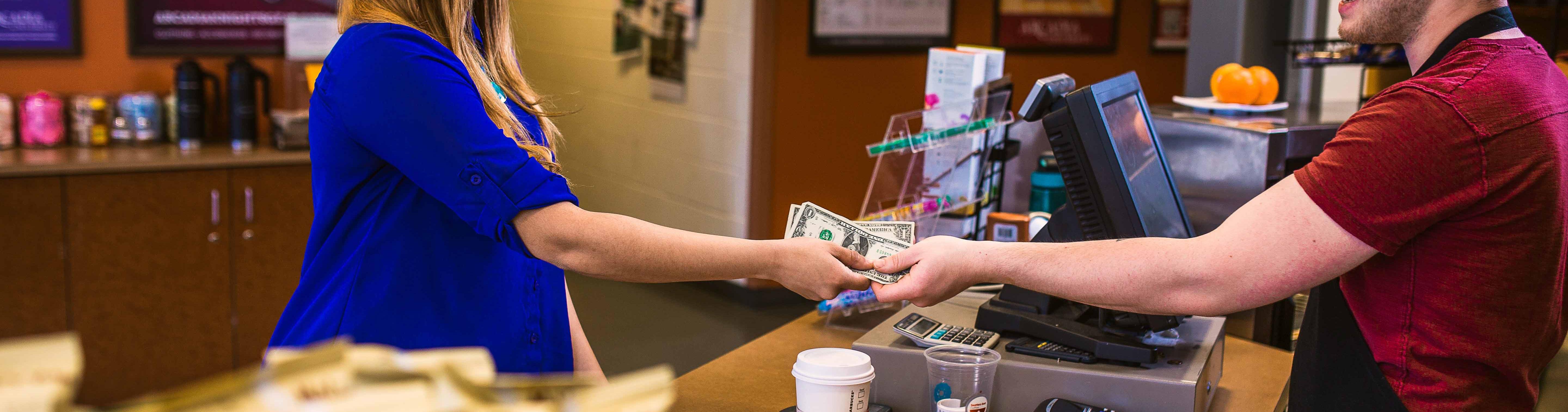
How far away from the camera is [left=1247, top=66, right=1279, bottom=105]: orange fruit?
274 centimetres

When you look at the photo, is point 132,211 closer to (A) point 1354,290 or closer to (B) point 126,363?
(B) point 126,363

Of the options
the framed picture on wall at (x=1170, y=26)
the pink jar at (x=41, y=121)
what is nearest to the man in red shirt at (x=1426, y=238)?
the pink jar at (x=41, y=121)

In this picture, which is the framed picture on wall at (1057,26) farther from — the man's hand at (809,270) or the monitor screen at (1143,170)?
the man's hand at (809,270)

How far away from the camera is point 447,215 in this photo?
1.34m

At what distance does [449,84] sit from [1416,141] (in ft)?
3.48

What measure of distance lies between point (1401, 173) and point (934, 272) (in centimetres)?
62

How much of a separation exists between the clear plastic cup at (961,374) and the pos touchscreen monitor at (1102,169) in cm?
25

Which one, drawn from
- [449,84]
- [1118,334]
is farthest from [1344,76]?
[449,84]

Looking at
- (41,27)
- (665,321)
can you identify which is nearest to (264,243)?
(41,27)

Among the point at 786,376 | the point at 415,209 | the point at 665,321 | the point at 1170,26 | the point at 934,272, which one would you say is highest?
the point at 1170,26

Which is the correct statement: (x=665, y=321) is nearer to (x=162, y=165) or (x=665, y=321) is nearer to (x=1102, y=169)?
(x=162, y=165)

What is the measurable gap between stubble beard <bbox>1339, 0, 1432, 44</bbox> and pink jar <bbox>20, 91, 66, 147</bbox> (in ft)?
12.7

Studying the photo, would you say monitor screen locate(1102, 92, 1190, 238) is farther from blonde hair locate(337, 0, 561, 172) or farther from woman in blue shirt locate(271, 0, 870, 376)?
blonde hair locate(337, 0, 561, 172)

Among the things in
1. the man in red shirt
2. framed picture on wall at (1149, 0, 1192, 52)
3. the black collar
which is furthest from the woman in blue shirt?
framed picture on wall at (1149, 0, 1192, 52)
